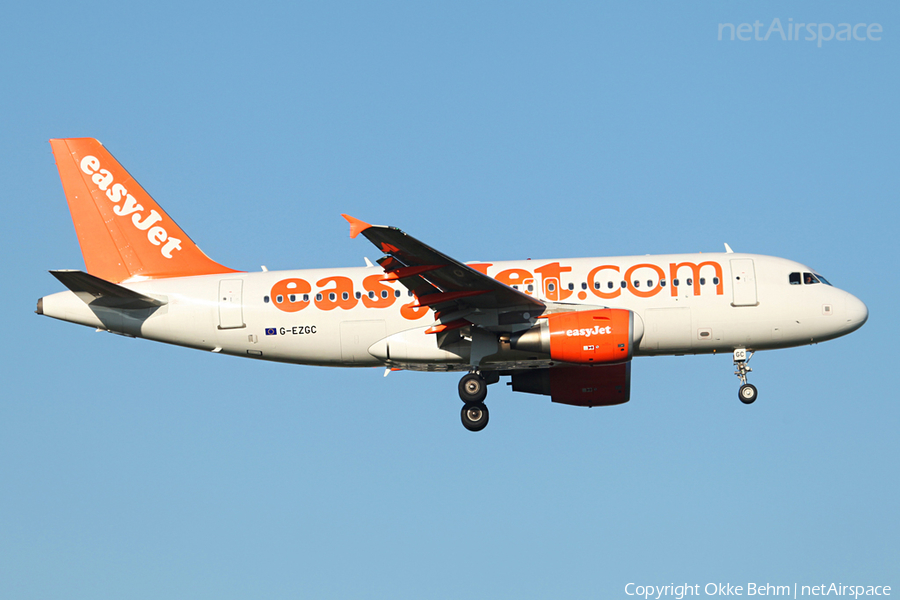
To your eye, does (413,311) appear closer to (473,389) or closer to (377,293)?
(377,293)

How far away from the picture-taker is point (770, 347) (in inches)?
1340

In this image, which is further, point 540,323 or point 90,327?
point 90,327

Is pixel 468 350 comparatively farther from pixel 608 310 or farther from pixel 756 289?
pixel 756 289

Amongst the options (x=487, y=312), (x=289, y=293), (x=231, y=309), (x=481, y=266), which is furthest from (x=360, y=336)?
(x=481, y=266)

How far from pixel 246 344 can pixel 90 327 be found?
524 cm

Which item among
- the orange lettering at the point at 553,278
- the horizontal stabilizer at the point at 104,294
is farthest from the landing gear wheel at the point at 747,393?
the horizontal stabilizer at the point at 104,294

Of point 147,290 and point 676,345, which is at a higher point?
point 147,290

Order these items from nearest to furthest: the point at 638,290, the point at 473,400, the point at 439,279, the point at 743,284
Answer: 1. the point at 439,279
2. the point at 638,290
3. the point at 743,284
4. the point at 473,400

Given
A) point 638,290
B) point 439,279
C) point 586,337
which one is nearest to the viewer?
point 439,279

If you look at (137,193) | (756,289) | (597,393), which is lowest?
(597,393)

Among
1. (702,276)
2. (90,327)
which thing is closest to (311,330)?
(90,327)

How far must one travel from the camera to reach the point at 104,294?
112 feet

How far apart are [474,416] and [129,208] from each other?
1411cm

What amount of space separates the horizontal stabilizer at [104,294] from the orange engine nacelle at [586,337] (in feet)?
40.6
